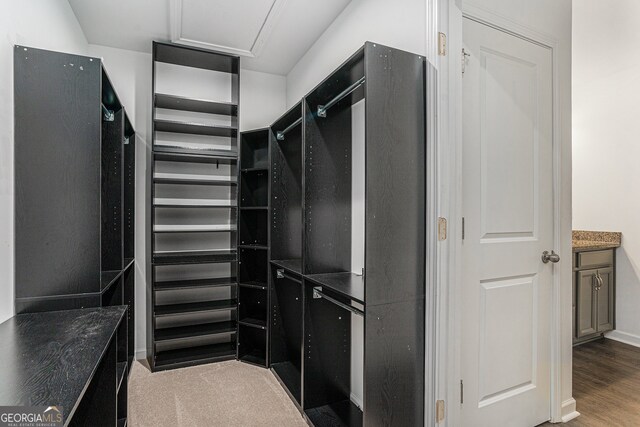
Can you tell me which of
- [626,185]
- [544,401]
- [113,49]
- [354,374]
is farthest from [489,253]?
[113,49]

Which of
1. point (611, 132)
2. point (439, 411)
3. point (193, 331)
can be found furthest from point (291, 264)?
point (611, 132)

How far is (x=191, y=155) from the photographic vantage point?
2.95m

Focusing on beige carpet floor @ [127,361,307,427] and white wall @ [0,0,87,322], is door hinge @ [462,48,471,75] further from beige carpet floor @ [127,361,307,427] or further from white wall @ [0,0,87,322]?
beige carpet floor @ [127,361,307,427]

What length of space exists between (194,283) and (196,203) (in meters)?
0.75

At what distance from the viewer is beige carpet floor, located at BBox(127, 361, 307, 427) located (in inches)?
83.0

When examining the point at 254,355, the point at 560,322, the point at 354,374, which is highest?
the point at 560,322

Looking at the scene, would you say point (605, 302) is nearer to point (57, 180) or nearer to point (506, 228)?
point (506, 228)

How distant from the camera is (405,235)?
1607 mm

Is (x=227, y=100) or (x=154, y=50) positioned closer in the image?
(x=154, y=50)

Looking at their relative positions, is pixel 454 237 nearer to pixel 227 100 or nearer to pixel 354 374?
pixel 354 374

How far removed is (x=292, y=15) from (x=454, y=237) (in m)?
2.00

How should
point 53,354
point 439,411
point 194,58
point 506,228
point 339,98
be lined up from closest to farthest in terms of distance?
point 53,354
point 439,411
point 506,228
point 339,98
point 194,58

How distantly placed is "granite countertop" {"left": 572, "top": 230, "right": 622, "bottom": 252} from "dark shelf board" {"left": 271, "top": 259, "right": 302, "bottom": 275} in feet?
8.14

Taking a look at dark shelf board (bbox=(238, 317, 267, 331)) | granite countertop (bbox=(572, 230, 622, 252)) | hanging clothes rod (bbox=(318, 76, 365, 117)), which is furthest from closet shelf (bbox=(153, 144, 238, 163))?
granite countertop (bbox=(572, 230, 622, 252))
